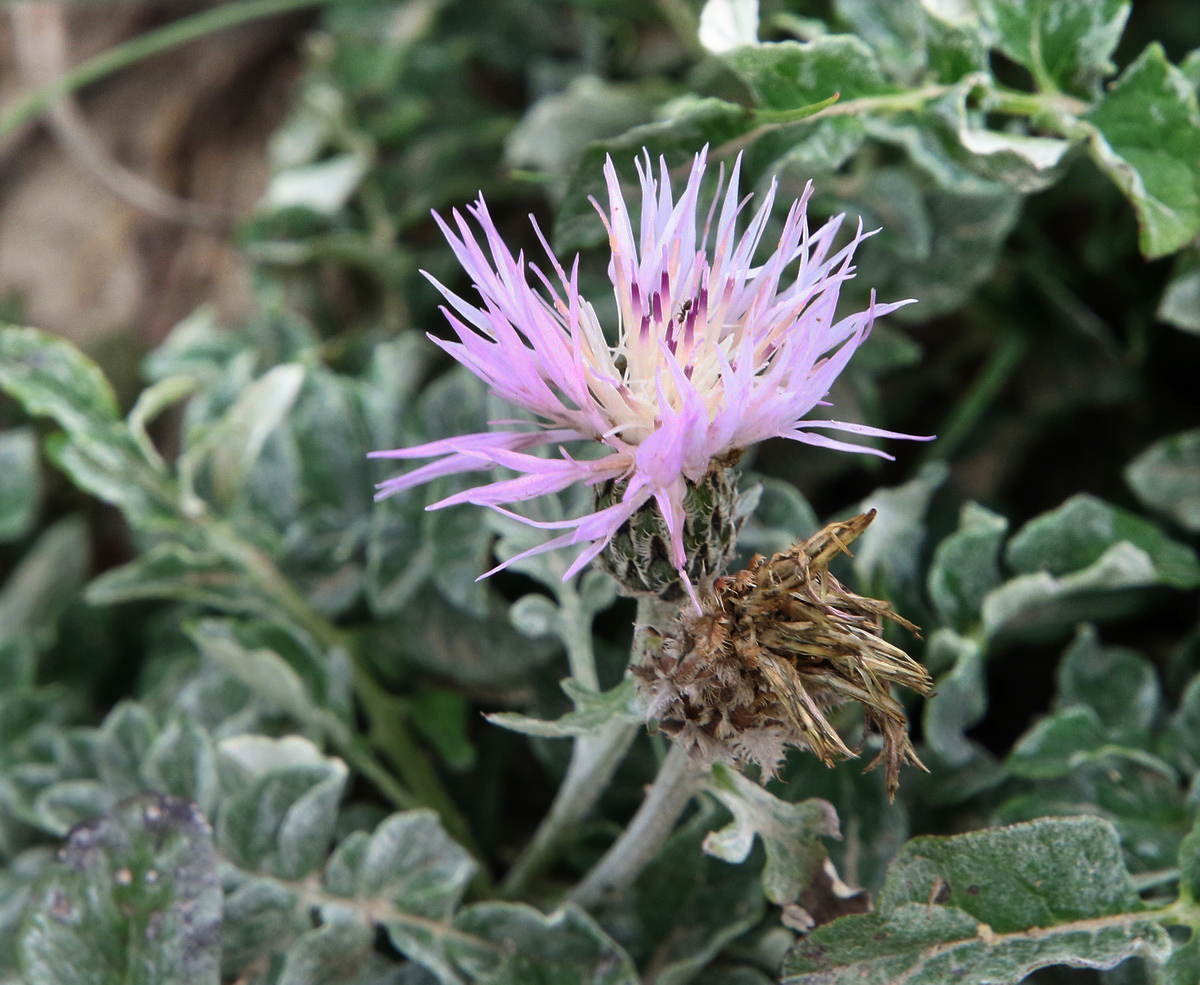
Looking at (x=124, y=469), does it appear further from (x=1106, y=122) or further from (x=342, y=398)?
(x=1106, y=122)

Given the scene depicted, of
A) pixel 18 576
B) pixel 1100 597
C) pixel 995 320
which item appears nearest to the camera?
pixel 1100 597

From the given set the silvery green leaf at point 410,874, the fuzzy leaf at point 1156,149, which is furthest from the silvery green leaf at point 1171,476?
the silvery green leaf at point 410,874

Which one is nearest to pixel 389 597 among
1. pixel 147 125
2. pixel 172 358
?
pixel 172 358

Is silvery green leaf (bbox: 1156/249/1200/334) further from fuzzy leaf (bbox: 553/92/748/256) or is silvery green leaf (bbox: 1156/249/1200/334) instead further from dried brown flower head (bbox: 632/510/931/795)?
dried brown flower head (bbox: 632/510/931/795)

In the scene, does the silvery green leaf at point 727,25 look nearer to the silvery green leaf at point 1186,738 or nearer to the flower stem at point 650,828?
the flower stem at point 650,828

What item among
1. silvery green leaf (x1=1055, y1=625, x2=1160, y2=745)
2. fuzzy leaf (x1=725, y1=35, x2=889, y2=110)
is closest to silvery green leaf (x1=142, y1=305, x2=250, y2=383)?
fuzzy leaf (x1=725, y1=35, x2=889, y2=110)

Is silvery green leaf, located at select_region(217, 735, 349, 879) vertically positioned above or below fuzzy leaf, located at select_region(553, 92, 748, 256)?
below
